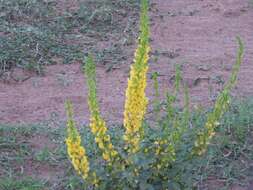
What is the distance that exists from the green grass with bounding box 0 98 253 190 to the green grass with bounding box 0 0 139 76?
1.47 metres

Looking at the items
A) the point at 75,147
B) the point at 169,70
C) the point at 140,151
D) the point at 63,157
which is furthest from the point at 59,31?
the point at 75,147

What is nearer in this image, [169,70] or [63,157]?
[63,157]

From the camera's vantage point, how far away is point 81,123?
4688 millimetres

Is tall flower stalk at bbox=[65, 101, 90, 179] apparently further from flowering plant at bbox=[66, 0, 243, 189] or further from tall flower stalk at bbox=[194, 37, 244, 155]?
tall flower stalk at bbox=[194, 37, 244, 155]

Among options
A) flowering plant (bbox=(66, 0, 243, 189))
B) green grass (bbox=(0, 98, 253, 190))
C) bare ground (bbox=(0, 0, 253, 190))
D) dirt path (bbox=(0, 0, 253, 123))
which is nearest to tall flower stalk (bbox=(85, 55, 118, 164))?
flowering plant (bbox=(66, 0, 243, 189))

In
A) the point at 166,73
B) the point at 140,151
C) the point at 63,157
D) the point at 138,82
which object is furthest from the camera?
the point at 166,73

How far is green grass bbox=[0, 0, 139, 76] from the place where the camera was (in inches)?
239

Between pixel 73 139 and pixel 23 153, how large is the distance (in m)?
1.39

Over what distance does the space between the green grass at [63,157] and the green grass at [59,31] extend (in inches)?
58.0

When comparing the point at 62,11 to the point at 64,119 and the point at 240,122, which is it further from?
the point at 240,122

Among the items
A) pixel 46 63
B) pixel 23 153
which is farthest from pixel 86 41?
pixel 23 153

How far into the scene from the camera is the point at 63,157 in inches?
160

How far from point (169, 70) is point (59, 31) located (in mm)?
1560

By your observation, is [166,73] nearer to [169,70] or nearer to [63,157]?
[169,70]
